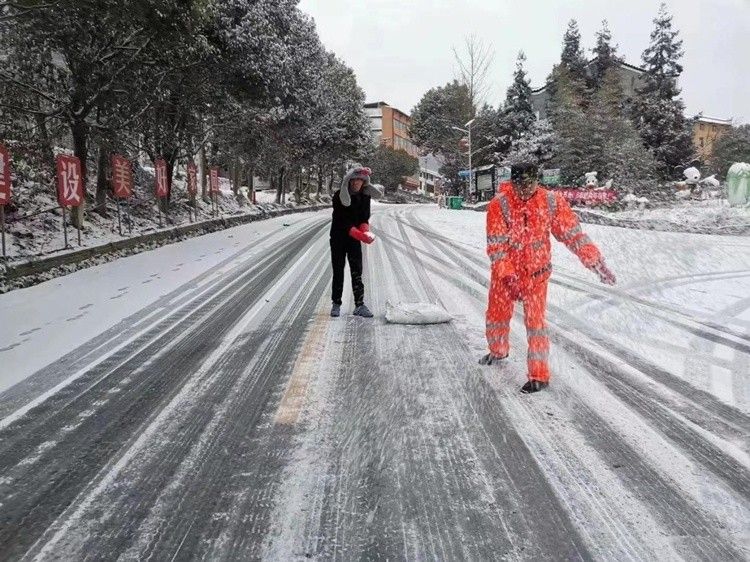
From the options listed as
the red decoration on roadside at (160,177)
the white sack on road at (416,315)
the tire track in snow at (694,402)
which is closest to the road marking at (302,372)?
the white sack on road at (416,315)

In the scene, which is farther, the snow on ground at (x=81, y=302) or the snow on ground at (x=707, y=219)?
the snow on ground at (x=707, y=219)

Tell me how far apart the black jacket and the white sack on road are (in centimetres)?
100

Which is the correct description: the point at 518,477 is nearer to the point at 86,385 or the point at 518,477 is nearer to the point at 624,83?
the point at 86,385

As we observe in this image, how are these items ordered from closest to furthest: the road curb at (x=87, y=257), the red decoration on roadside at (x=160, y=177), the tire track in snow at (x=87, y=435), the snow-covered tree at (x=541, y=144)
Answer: the tire track in snow at (x=87, y=435) < the road curb at (x=87, y=257) < the red decoration on roadside at (x=160, y=177) < the snow-covered tree at (x=541, y=144)

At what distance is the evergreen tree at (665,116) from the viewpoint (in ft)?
112

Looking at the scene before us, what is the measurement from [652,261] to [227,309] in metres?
8.15

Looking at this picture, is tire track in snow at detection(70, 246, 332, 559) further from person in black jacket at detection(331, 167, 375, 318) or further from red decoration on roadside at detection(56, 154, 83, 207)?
red decoration on roadside at detection(56, 154, 83, 207)

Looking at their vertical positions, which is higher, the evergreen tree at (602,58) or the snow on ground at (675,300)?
the evergreen tree at (602,58)

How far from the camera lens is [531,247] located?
3.33 metres

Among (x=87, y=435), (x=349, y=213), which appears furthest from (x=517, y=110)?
(x=87, y=435)

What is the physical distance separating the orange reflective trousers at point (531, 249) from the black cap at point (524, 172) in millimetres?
93

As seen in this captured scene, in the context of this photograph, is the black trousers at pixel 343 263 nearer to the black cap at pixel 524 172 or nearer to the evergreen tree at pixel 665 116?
the black cap at pixel 524 172

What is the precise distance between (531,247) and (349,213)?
7.93 ft

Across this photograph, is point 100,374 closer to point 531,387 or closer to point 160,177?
point 531,387
